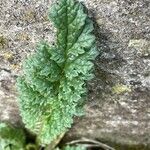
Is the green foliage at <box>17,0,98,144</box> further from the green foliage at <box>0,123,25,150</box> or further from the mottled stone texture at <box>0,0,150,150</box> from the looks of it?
the green foliage at <box>0,123,25,150</box>

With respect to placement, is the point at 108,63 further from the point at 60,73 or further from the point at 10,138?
the point at 10,138

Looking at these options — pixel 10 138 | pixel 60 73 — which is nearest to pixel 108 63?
pixel 60 73

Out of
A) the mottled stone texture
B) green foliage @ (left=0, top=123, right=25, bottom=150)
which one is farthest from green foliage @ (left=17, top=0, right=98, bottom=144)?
green foliage @ (left=0, top=123, right=25, bottom=150)

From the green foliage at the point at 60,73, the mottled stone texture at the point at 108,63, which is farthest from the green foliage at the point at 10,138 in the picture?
the green foliage at the point at 60,73

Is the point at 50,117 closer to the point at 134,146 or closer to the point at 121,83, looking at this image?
the point at 121,83

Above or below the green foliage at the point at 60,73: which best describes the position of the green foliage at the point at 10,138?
below

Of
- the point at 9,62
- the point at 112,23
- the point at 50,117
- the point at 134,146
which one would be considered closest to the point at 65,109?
the point at 50,117

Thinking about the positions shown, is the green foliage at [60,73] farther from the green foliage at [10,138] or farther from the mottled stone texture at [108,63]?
the green foliage at [10,138]
